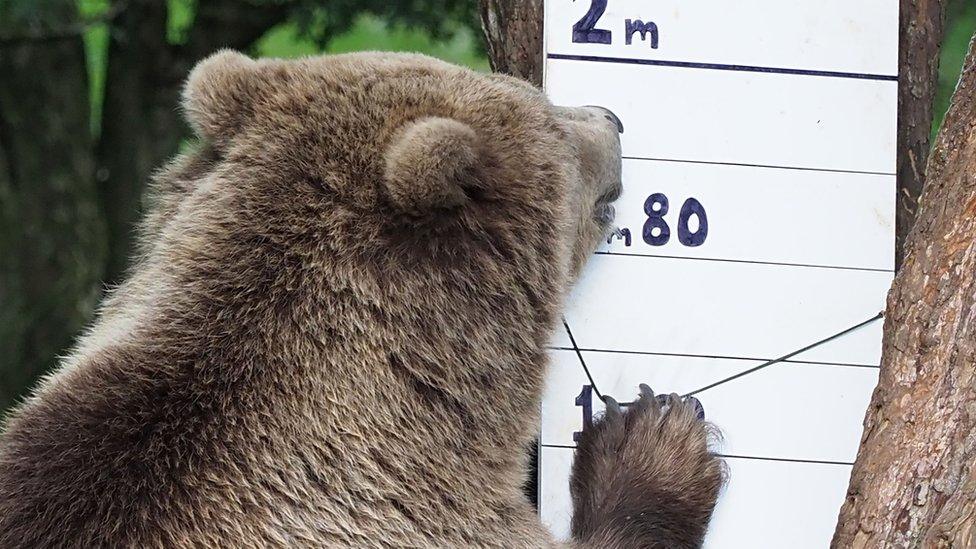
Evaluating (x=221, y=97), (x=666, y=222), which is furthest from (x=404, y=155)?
(x=666, y=222)

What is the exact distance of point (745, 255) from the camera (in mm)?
3668

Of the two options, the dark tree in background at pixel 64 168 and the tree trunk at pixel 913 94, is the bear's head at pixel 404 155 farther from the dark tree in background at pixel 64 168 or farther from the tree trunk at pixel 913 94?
the dark tree in background at pixel 64 168

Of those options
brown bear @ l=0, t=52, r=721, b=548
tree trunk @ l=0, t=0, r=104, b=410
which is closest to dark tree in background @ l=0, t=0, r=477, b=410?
tree trunk @ l=0, t=0, r=104, b=410

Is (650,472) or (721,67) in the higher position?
(721,67)

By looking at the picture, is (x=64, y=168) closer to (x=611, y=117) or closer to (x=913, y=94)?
(x=611, y=117)

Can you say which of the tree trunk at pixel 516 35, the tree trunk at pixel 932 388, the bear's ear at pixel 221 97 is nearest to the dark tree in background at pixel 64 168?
the tree trunk at pixel 516 35

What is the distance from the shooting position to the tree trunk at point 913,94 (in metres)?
3.75

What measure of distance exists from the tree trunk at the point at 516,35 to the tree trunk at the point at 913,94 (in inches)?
43.2

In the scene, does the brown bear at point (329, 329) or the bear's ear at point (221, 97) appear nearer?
the brown bear at point (329, 329)

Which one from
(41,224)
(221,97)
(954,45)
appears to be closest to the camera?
(221,97)

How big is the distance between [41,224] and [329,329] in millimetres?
4720

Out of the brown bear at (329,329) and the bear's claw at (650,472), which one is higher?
the brown bear at (329,329)

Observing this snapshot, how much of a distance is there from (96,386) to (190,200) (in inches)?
22.6

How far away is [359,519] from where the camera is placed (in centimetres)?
305
